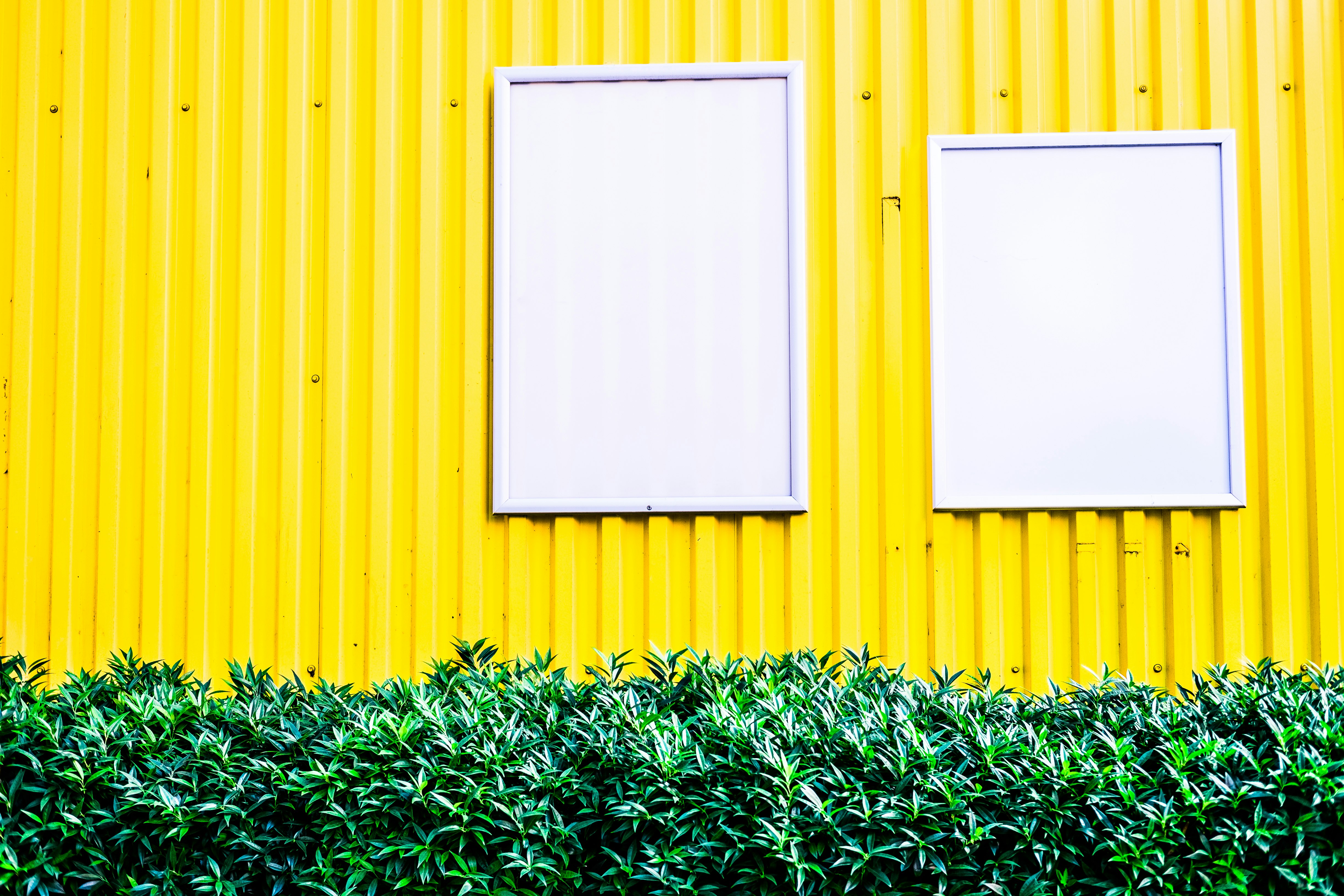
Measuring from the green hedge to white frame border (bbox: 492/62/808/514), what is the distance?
101cm

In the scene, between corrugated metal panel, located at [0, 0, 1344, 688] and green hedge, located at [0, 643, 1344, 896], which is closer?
green hedge, located at [0, 643, 1344, 896]

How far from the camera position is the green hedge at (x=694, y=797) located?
2.35 metres

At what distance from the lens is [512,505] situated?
3721 mm

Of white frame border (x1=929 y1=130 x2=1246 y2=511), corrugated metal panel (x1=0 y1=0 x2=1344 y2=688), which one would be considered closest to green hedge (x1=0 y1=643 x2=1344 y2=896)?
corrugated metal panel (x1=0 y1=0 x2=1344 y2=688)

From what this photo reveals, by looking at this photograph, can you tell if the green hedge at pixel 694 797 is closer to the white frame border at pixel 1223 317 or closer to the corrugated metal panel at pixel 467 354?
the corrugated metal panel at pixel 467 354

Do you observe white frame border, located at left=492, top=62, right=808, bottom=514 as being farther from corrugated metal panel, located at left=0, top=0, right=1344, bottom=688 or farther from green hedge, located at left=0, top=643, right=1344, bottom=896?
green hedge, located at left=0, top=643, right=1344, bottom=896

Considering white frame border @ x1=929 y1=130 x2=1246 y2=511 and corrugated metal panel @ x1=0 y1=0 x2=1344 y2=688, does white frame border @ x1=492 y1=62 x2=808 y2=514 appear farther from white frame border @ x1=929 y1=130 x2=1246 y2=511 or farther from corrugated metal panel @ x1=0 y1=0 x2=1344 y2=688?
white frame border @ x1=929 y1=130 x2=1246 y2=511

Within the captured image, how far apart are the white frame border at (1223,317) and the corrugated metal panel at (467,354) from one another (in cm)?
7

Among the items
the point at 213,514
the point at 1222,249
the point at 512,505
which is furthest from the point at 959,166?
the point at 213,514

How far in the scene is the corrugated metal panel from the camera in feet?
12.2

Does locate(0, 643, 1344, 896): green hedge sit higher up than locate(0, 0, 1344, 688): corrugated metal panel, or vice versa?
locate(0, 0, 1344, 688): corrugated metal panel

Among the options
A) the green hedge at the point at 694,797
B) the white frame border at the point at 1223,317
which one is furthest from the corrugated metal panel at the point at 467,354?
the green hedge at the point at 694,797

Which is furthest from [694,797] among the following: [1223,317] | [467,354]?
[1223,317]

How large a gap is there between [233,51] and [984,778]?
428 centimetres
